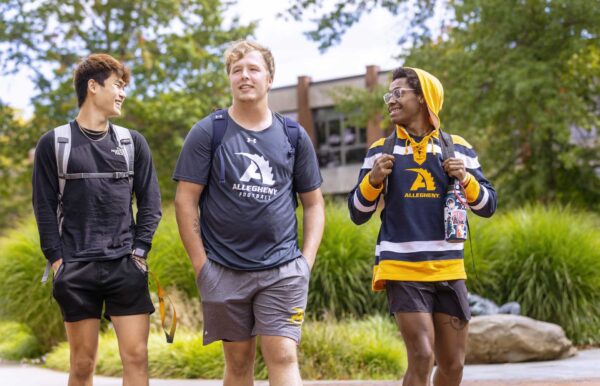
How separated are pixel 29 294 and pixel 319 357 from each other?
4492mm

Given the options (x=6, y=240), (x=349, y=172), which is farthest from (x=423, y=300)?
(x=349, y=172)

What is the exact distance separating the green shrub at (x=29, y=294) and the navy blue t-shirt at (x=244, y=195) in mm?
7783

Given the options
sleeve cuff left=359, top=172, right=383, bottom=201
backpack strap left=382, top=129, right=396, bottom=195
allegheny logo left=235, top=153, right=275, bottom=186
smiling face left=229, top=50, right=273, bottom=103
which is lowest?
sleeve cuff left=359, top=172, right=383, bottom=201

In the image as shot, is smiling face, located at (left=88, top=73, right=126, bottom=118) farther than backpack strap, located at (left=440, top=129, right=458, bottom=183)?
Yes

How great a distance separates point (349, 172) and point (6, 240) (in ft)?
111

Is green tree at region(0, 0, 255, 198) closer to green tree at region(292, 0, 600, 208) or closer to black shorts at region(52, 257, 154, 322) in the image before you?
green tree at region(292, 0, 600, 208)

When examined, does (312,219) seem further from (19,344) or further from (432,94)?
(19,344)

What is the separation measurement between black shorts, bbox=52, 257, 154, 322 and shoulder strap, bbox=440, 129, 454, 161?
1653 mm

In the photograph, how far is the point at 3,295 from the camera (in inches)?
483

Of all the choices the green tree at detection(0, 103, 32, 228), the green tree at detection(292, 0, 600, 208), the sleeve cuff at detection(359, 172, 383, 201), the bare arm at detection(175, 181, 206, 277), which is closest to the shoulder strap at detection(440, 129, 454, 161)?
the sleeve cuff at detection(359, 172, 383, 201)

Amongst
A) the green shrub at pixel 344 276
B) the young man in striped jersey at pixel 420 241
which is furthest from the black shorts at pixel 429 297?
the green shrub at pixel 344 276

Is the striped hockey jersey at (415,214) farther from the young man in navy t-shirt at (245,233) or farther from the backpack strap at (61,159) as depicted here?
the backpack strap at (61,159)

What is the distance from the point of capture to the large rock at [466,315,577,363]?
986 centimetres

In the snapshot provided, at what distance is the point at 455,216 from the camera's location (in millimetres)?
4809
